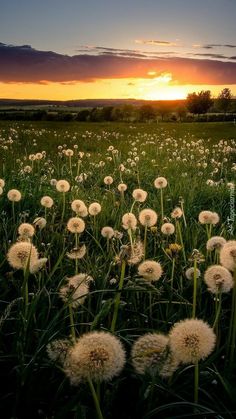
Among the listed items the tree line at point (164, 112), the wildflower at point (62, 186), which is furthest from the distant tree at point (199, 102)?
the wildflower at point (62, 186)

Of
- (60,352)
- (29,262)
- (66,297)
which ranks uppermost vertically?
(29,262)

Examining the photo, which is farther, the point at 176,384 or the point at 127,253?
the point at 176,384

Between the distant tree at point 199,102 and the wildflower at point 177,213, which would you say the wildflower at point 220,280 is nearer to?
the wildflower at point 177,213

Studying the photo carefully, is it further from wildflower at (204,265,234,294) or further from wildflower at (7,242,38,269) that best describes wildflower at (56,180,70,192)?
wildflower at (204,265,234,294)

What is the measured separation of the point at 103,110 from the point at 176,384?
4256cm

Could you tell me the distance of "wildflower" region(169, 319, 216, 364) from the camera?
180 cm

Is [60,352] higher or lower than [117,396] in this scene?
higher

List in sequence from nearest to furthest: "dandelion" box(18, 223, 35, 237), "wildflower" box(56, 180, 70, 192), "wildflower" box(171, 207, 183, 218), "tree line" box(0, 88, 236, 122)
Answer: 1. "dandelion" box(18, 223, 35, 237)
2. "wildflower" box(171, 207, 183, 218)
3. "wildflower" box(56, 180, 70, 192)
4. "tree line" box(0, 88, 236, 122)

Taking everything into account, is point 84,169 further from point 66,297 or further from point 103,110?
point 103,110

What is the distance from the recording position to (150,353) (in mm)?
2014

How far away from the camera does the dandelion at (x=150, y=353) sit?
1990 mm

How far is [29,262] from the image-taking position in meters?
2.51

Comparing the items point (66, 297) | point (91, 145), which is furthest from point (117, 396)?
point (91, 145)

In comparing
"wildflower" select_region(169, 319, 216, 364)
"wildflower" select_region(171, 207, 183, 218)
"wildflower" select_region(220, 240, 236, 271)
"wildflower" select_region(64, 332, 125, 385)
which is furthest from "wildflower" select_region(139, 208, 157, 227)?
"wildflower" select_region(64, 332, 125, 385)
